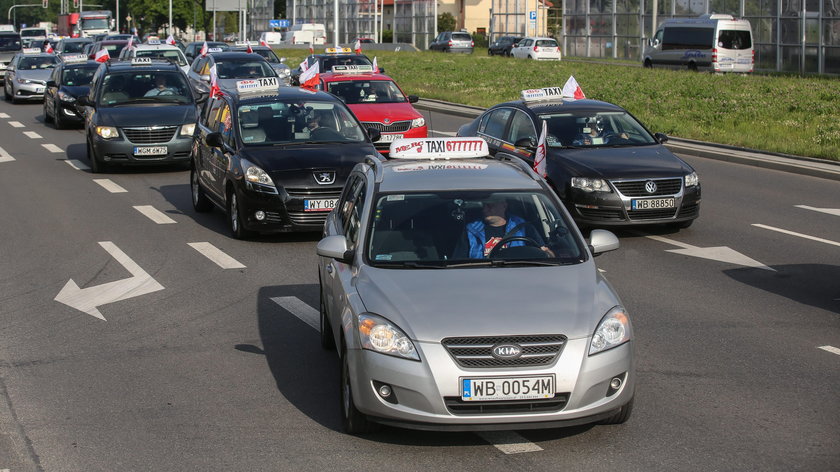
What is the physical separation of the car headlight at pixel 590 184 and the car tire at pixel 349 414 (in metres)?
7.64

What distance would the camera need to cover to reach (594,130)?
1523 cm

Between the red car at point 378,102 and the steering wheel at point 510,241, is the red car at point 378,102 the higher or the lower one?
the higher one

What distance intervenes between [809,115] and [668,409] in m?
22.5

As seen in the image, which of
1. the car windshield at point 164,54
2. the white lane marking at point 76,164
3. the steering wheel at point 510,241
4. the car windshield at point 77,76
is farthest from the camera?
the car windshield at point 164,54

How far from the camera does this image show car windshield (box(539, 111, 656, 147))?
1507 centimetres

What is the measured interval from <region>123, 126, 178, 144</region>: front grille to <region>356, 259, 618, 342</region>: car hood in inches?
565

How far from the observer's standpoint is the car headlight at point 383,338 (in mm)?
6141

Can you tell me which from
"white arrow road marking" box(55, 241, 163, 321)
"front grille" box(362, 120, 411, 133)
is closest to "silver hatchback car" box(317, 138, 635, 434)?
"white arrow road marking" box(55, 241, 163, 321)

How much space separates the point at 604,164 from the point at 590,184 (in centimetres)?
44

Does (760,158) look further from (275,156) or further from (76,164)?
(76,164)

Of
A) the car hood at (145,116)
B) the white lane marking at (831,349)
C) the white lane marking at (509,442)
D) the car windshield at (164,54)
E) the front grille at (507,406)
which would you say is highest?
the car windshield at (164,54)

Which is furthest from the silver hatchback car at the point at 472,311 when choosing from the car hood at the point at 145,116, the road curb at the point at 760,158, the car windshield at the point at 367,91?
the car windshield at the point at 367,91

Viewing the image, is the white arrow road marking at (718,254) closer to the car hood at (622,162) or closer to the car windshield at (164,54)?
the car hood at (622,162)

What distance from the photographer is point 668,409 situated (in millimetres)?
7086
